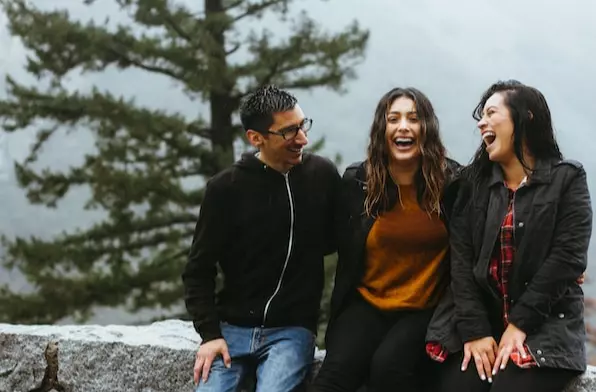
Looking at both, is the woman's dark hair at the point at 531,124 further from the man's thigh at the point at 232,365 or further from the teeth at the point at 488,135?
the man's thigh at the point at 232,365

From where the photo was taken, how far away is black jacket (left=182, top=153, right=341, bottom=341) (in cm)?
246

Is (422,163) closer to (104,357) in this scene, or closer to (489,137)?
(489,137)

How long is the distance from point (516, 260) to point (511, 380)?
35 centimetres

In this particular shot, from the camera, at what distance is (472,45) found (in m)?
20.7

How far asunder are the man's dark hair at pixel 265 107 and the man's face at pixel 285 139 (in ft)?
0.06

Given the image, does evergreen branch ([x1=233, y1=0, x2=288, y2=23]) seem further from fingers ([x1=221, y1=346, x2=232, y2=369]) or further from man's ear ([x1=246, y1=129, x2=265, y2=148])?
fingers ([x1=221, y1=346, x2=232, y2=369])

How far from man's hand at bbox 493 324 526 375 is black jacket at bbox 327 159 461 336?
1.11 ft

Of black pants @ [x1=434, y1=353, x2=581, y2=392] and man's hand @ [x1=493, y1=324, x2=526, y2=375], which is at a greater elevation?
man's hand @ [x1=493, y1=324, x2=526, y2=375]

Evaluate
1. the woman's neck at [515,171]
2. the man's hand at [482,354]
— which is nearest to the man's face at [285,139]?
the woman's neck at [515,171]

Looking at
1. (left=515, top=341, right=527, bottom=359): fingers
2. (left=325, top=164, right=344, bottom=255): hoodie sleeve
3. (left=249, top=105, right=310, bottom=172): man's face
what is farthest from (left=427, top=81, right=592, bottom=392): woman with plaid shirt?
(left=249, top=105, right=310, bottom=172): man's face

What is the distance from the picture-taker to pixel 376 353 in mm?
2234

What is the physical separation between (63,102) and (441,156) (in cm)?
762

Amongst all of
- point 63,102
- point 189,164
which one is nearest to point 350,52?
point 189,164

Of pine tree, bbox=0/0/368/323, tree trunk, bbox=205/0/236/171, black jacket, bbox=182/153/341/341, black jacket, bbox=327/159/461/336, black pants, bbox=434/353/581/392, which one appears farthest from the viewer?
pine tree, bbox=0/0/368/323
